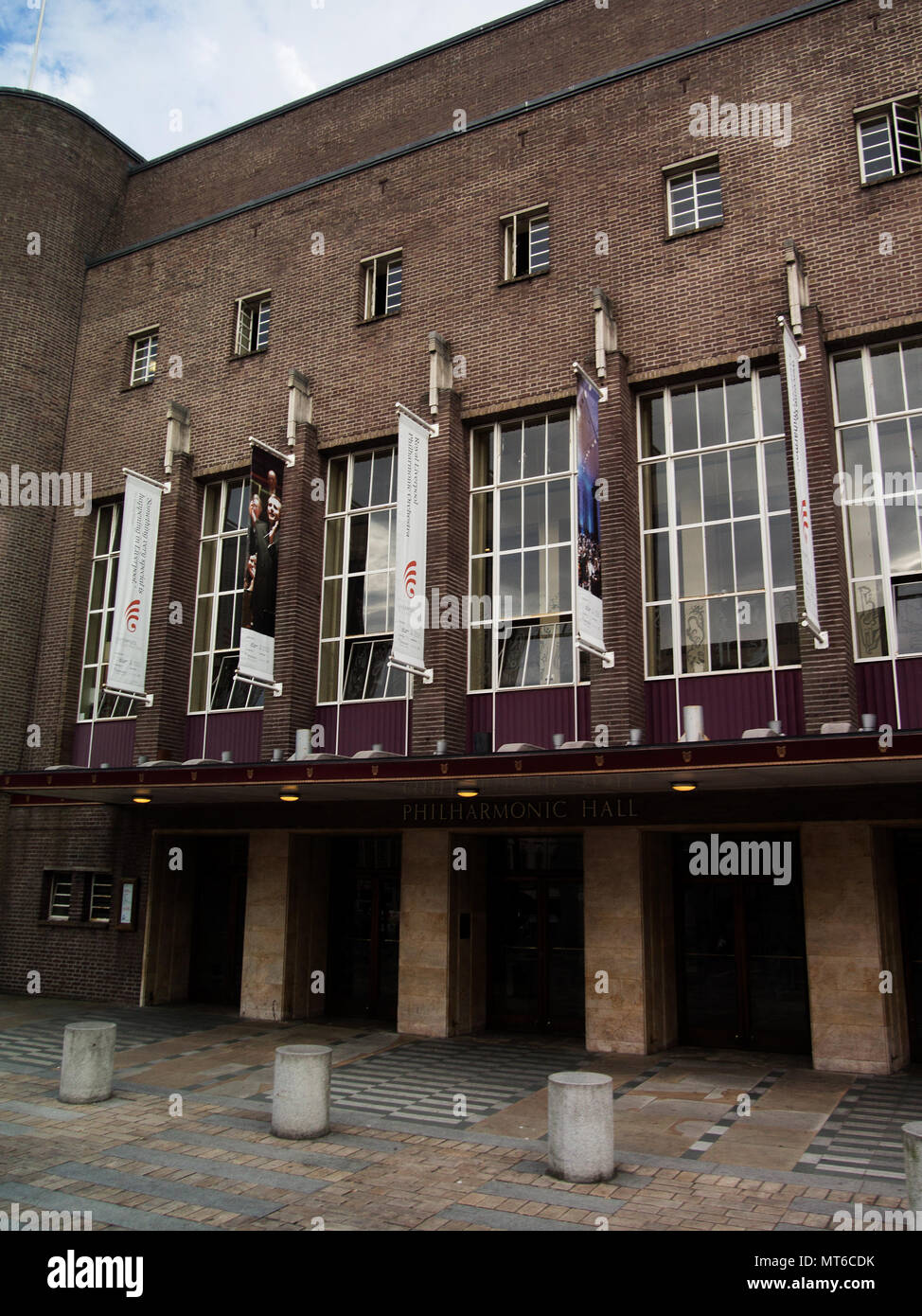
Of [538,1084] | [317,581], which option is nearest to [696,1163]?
[538,1084]

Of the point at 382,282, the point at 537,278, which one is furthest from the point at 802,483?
the point at 382,282

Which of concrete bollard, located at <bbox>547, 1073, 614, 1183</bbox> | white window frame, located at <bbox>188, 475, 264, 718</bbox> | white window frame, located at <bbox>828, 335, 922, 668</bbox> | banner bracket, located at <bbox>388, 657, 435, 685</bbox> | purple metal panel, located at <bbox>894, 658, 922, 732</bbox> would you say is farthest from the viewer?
white window frame, located at <bbox>188, 475, 264, 718</bbox>

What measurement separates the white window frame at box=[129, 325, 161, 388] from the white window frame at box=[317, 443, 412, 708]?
636 centimetres

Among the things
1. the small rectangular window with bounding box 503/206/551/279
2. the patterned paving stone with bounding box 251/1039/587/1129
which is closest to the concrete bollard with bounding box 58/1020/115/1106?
the patterned paving stone with bounding box 251/1039/587/1129

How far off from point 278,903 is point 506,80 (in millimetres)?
17164

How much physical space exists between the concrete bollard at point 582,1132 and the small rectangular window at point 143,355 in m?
18.5

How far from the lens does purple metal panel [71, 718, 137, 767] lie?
A: 1973 cm

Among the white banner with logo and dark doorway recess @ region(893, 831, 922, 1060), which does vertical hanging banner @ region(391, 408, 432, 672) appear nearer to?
the white banner with logo

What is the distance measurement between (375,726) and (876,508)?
8660 mm

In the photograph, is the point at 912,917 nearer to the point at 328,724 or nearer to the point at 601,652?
the point at 601,652

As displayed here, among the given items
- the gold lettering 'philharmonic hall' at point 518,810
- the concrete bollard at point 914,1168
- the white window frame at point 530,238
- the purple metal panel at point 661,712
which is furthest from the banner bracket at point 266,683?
the concrete bollard at point 914,1168

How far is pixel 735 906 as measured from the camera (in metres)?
14.6
